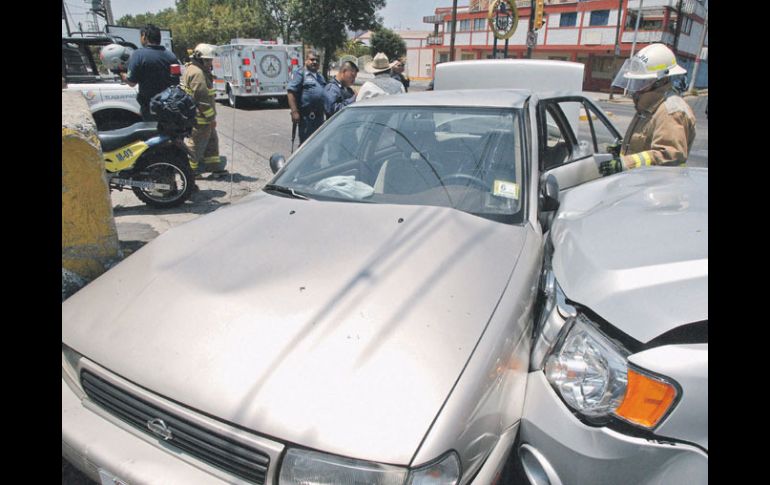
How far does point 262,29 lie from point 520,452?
4052cm

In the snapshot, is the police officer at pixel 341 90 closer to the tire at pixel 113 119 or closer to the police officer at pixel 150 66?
the police officer at pixel 150 66

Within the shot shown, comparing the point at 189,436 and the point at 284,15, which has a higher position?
the point at 284,15

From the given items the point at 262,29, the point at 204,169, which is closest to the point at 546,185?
the point at 204,169

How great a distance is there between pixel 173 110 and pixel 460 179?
4.05m

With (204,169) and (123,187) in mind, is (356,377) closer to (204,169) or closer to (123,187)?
(123,187)

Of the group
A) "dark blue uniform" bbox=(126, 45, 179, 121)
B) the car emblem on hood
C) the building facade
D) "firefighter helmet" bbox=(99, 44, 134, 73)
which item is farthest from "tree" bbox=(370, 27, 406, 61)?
the car emblem on hood

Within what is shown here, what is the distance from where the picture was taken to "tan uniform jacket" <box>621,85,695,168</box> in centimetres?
328

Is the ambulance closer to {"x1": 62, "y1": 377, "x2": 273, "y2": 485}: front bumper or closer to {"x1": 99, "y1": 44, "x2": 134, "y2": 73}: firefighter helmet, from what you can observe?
{"x1": 99, "y1": 44, "x2": 134, "y2": 73}: firefighter helmet

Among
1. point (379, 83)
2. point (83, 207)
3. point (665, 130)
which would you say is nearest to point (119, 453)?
point (83, 207)

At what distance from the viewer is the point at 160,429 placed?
1421 mm

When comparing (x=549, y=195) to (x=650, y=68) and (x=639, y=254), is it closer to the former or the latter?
(x=639, y=254)

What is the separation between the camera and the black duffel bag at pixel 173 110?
5143 mm

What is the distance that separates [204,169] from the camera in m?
6.82

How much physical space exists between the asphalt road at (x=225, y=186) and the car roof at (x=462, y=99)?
103cm
